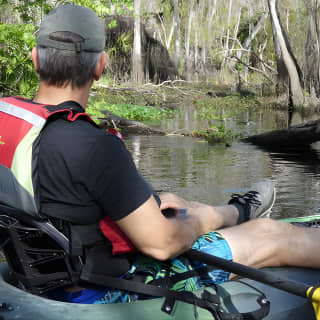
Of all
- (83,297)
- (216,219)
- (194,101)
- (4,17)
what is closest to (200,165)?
(216,219)

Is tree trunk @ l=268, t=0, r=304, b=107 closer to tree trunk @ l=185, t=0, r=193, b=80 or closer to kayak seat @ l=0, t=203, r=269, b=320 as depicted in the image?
tree trunk @ l=185, t=0, r=193, b=80

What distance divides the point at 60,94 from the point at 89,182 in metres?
0.39

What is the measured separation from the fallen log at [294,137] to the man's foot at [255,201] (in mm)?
6009

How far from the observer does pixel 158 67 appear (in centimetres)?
3159

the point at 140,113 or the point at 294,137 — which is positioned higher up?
the point at 294,137

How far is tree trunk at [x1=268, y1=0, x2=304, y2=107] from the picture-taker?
20.6m

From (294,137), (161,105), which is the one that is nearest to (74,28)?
(294,137)

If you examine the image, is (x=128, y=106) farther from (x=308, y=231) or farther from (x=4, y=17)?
(x=308, y=231)

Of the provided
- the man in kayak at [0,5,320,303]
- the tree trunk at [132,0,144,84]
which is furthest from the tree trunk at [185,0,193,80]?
the man in kayak at [0,5,320,303]

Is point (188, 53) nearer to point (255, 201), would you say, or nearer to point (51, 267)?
point (255, 201)

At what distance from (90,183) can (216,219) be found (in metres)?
1.04

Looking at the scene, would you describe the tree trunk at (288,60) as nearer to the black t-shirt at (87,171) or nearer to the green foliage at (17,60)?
the green foliage at (17,60)

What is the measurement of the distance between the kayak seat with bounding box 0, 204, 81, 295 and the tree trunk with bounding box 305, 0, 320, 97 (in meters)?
18.1

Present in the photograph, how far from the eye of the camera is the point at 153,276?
240 cm
